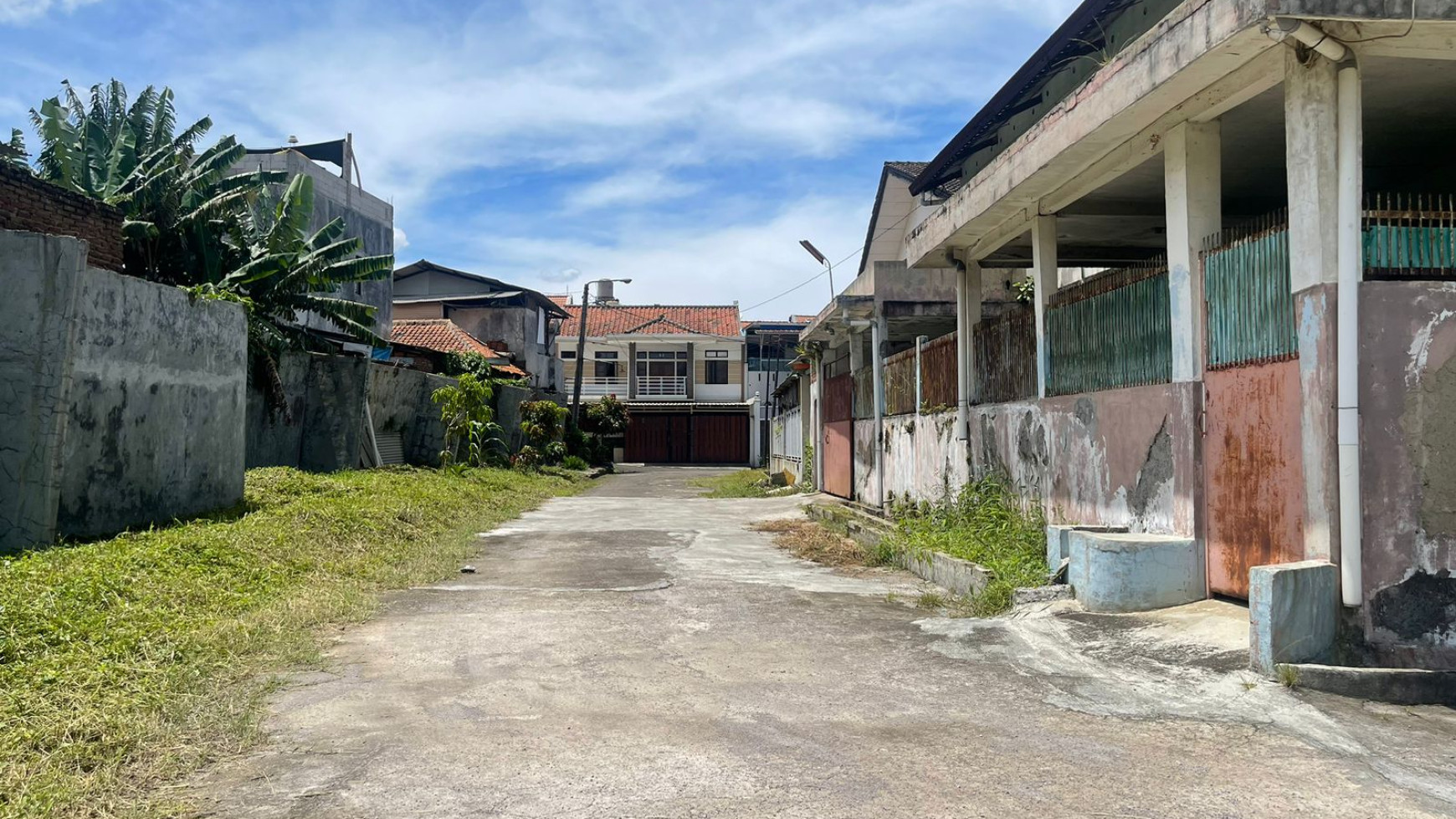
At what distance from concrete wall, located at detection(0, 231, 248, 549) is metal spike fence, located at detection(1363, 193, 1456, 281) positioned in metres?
9.03

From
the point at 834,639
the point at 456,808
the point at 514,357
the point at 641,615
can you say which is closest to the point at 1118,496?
the point at 834,639

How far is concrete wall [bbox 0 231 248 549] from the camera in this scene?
26.6 ft

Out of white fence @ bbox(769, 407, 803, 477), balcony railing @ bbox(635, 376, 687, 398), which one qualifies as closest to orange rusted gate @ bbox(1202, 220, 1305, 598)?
white fence @ bbox(769, 407, 803, 477)

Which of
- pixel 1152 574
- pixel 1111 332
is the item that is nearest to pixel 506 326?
pixel 1111 332

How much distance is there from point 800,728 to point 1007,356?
24.1 feet

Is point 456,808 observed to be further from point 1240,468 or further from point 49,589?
point 1240,468

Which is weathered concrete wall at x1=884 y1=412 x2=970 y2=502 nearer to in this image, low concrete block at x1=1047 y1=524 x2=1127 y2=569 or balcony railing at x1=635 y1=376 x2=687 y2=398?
low concrete block at x1=1047 y1=524 x2=1127 y2=569

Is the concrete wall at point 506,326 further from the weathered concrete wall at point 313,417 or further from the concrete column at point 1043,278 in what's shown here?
the concrete column at point 1043,278

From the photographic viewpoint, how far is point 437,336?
37219mm

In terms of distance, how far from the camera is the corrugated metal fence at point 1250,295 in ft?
21.1

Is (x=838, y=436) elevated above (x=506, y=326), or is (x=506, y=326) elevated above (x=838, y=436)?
(x=506, y=326)

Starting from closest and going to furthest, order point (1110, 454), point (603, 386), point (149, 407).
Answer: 1. point (1110, 454)
2. point (149, 407)
3. point (603, 386)

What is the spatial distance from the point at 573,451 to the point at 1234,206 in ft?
89.9

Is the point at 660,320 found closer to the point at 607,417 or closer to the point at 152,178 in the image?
the point at 607,417
